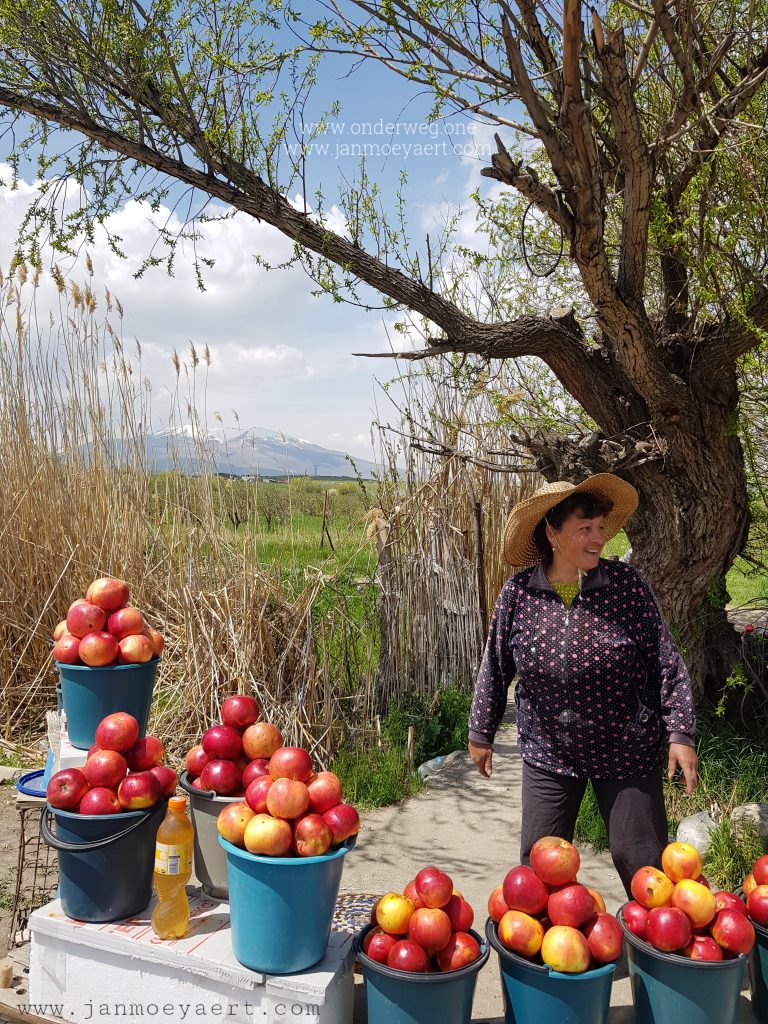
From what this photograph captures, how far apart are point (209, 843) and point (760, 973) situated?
1.46 metres

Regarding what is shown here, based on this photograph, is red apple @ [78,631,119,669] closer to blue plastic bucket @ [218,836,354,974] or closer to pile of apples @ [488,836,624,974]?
blue plastic bucket @ [218,836,354,974]

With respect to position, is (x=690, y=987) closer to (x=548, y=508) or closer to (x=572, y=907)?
(x=572, y=907)

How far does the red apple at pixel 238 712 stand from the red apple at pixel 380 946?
697mm

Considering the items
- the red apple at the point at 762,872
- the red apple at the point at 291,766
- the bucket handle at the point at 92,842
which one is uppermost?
the red apple at the point at 291,766

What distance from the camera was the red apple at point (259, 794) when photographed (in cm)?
197

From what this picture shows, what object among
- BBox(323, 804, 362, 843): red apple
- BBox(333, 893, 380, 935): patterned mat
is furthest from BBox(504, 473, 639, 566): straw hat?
BBox(333, 893, 380, 935): patterned mat

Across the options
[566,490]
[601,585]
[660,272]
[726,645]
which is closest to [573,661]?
[601,585]

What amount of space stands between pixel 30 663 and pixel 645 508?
139 inches

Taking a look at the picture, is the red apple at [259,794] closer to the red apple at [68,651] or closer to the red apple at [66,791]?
the red apple at [66,791]

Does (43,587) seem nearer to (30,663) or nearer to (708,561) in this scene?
(30,663)

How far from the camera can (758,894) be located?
2062 millimetres

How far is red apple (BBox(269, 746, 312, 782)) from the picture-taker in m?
2.00

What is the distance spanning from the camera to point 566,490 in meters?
2.35

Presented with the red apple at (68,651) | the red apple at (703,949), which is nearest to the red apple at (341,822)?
the red apple at (703,949)
